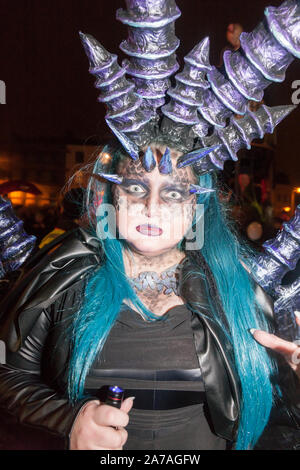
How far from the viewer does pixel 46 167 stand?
6.27 m

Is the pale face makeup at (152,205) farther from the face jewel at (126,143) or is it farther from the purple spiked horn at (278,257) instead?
the purple spiked horn at (278,257)

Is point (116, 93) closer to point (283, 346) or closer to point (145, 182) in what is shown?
point (145, 182)

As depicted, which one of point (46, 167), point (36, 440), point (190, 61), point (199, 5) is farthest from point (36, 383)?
point (46, 167)

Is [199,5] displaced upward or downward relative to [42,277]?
upward

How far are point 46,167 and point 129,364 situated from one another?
5.68 meters

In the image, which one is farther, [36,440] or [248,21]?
[248,21]

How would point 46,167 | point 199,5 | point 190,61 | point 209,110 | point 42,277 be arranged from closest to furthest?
point 190,61, point 209,110, point 42,277, point 199,5, point 46,167

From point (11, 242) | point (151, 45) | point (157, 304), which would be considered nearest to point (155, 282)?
point (157, 304)

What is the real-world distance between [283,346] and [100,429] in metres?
0.51

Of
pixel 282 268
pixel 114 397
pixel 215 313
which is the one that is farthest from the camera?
pixel 282 268

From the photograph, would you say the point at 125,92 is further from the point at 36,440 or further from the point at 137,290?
the point at 36,440

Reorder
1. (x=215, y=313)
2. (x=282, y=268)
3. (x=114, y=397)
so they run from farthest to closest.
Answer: (x=282, y=268) < (x=215, y=313) < (x=114, y=397)

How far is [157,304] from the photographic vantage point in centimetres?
115

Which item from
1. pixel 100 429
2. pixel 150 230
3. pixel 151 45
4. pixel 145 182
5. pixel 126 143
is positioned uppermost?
pixel 151 45
